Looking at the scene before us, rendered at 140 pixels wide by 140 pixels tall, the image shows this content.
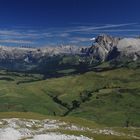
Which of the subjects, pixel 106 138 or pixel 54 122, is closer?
pixel 106 138

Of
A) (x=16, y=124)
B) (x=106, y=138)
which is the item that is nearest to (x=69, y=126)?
(x=16, y=124)

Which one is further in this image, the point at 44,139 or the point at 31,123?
the point at 31,123

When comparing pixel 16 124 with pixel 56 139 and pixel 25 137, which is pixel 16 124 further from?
pixel 56 139

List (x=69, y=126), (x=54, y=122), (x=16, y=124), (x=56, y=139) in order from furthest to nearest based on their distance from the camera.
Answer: (x=54, y=122) < (x=69, y=126) < (x=16, y=124) < (x=56, y=139)

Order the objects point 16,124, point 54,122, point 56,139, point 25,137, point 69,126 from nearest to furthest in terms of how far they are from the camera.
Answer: point 56,139 < point 25,137 < point 16,124 < point 69,126 < point 54,122

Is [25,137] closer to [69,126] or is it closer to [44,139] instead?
[44,139]

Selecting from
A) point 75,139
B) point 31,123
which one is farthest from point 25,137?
point 31,123

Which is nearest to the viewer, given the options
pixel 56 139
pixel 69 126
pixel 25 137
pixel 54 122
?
pixel 56 139

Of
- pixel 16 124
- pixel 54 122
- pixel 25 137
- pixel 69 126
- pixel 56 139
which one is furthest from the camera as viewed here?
pixel 54 122
